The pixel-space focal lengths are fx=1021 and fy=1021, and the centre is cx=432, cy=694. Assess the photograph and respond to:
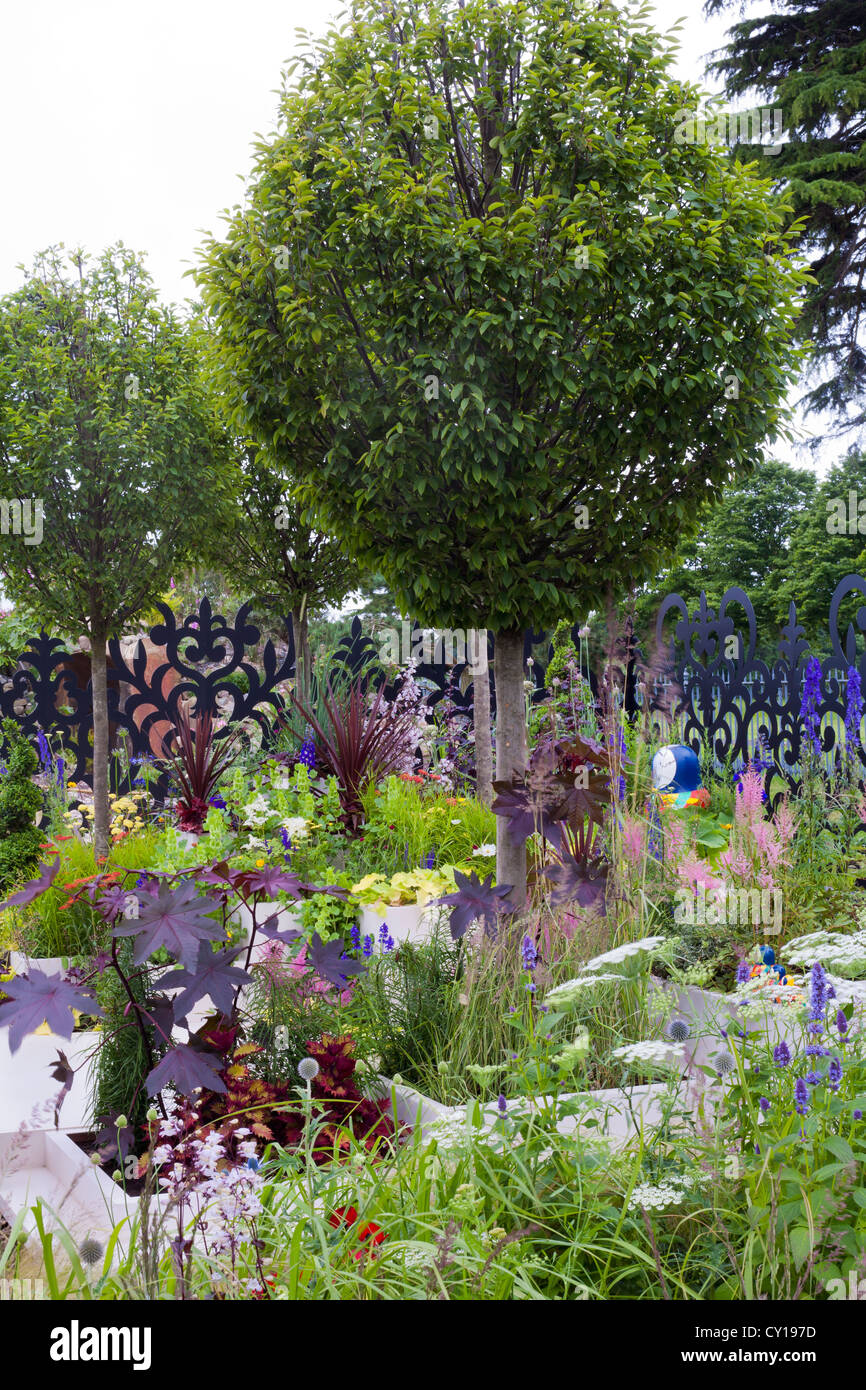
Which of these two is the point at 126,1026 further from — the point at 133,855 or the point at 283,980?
the point at 133,855

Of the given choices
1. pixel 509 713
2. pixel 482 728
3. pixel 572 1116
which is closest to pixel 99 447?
pixel 482 728

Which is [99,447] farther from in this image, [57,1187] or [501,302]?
[57,1187]

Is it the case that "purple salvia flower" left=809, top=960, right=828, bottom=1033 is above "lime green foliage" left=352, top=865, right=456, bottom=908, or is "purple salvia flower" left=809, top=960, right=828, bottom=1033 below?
above

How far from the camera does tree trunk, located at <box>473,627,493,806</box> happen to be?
6039 millimetres

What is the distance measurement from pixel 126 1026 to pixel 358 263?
2.54 m

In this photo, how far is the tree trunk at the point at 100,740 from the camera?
6.23m

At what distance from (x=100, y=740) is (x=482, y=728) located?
2.44 m

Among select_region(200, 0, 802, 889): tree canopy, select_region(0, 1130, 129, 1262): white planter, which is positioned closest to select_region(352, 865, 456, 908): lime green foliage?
select_region(200, 0, 802, 889): tree canopy

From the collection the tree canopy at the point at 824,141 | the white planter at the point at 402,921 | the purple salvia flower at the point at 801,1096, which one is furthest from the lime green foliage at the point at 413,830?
the tree canopy at the point at 824,141

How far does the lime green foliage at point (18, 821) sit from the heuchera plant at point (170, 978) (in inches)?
101

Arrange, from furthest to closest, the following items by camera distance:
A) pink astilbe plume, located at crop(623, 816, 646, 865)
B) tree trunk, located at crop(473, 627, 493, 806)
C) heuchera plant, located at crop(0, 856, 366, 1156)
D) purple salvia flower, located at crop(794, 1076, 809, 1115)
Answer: tree trunk, located at crop(473, 627, 493, 806)
pink astilbe plume, located at crop(623, 816, 646, 865)
heuchera plant, located at crop(0, 856, 366, 1156)
purple salvia flower, located at crop(794, 1076, 809, 1115)

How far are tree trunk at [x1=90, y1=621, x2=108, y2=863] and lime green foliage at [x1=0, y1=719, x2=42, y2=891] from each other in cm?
64

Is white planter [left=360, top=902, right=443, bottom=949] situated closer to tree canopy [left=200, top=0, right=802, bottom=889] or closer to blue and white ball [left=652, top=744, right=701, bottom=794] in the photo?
tree canopy [left=200, top=0, right=802, bottom=889]
